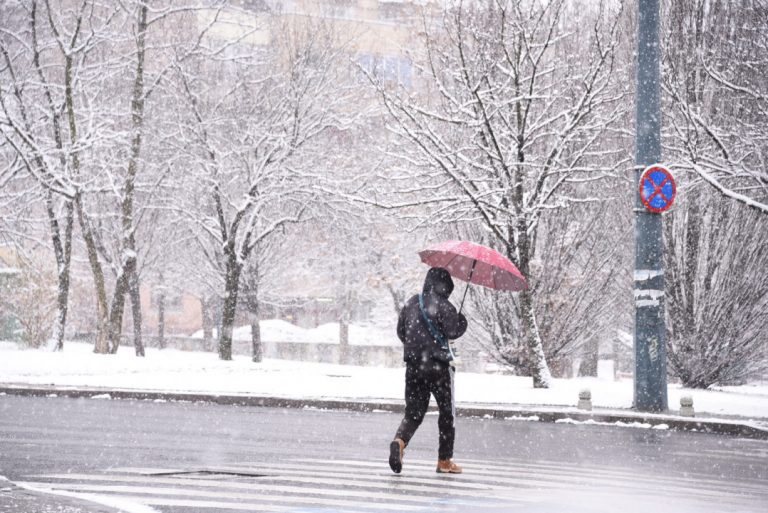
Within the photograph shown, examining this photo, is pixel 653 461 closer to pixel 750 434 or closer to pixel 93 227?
pixel 750 434

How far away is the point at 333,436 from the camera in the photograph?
1248cm

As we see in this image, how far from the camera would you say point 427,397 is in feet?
29.5

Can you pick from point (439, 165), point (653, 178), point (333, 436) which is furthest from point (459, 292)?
point (333, 436)

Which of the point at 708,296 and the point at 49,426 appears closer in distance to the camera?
the point at 49,426

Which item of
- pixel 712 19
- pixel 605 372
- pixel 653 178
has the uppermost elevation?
pixel 712 19

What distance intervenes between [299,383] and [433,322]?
11.6 meters

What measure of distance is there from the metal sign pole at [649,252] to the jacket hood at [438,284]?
646 cm

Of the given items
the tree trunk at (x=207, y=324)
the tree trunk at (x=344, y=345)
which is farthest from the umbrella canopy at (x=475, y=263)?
the tree trunk at (x=207, y=324)

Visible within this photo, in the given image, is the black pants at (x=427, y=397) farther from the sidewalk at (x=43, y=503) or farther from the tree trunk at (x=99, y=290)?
the tree trunk at (x=99, y=290)

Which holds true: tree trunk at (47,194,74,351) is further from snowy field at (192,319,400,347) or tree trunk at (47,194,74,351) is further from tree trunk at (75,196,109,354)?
snowy field at (192,319,400,347)

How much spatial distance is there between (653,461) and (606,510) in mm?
3668

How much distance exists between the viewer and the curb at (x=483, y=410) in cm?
1398

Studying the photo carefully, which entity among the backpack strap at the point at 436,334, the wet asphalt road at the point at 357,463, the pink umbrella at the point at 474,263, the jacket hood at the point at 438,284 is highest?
the pink umbrella at the point at 474,263

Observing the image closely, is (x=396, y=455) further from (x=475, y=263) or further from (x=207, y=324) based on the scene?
(x=207, y=324)
